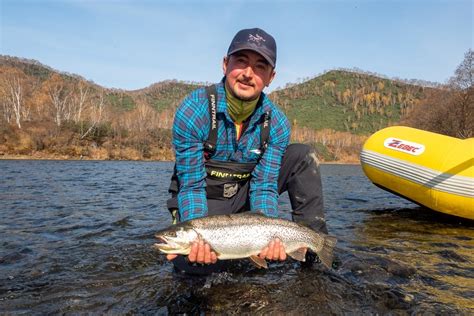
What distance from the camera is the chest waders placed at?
4.13m

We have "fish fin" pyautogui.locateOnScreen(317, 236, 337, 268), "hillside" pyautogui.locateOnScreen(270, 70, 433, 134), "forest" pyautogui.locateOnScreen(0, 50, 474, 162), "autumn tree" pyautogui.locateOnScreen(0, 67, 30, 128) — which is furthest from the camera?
"hillside" pyautogui.locateOnScreen(270, 70, 433, 134)

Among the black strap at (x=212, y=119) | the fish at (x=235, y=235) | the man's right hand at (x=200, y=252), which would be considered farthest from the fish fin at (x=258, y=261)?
the black strap at (x=212, y=119)

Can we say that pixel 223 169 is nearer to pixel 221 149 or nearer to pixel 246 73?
pixel 221 149

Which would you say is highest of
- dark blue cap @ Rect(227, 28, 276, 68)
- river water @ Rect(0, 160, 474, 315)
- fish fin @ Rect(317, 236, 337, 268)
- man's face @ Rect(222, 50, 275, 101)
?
dark blue cap @ Rect(227, 28, 276, 68)

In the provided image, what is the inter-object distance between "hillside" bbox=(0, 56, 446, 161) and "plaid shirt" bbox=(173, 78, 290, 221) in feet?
160

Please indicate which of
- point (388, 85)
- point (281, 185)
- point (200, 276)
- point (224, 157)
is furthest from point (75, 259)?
point (388, 85)

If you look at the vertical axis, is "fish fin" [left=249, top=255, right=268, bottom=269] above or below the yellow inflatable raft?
below

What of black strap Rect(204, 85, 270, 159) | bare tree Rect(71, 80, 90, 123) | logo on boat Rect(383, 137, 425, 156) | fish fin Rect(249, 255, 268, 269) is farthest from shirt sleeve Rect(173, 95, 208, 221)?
bare tree Rect(71, 80, 90, 123)

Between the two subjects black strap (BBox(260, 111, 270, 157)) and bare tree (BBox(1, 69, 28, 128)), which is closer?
black strap (BBox(260, 111, 270, 157))

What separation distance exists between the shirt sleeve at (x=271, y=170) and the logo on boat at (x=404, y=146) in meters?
4.89

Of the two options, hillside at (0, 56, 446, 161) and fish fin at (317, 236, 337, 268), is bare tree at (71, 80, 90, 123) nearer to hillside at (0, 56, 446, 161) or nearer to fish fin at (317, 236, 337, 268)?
hillside at (0, 56, 446, 161)

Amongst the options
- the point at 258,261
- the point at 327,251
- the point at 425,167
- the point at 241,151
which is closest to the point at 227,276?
the point at 258,261

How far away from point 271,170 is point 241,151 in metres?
0.43

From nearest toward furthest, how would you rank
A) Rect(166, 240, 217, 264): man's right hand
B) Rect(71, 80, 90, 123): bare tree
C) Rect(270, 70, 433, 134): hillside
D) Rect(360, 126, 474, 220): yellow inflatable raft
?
Rect(166, 240, 217, 264): man's right hand → Rect(360, 126, 474, 220): yellow inflatable raft → Rect(71, 80, 90, 123): bare tree → Rect(270, 70, 433, 134): hillside
